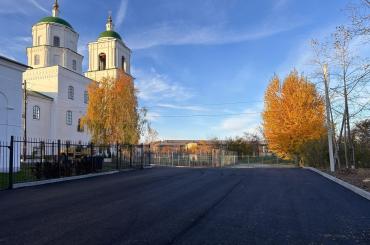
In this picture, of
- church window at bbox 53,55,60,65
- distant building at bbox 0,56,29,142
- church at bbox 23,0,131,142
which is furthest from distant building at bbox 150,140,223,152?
distant building at bbox 0,56,29,142

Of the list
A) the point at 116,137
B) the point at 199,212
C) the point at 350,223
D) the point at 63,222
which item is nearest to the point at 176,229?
the point at 199,212

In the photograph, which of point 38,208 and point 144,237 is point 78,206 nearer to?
point 38,208

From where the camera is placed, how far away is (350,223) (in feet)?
23.0

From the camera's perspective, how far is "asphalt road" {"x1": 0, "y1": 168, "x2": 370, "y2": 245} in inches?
233

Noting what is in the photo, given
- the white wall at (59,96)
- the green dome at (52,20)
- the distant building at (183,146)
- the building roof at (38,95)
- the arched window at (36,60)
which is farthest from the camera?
the distant building at (183,146)

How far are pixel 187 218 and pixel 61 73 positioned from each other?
43274 mm

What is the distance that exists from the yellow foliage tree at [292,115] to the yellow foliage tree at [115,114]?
41.9 ft

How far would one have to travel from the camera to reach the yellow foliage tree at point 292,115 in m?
29.4

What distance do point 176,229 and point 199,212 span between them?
5.87ft

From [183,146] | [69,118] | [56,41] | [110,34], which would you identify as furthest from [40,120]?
[183,146]

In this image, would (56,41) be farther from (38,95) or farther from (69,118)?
(69,118)

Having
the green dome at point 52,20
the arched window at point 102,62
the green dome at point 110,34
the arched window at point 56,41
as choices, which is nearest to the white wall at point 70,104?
the arched window at point 102,62

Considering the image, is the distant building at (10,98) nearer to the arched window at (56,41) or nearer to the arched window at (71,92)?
the arched window at (71,92)

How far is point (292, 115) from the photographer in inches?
1174
